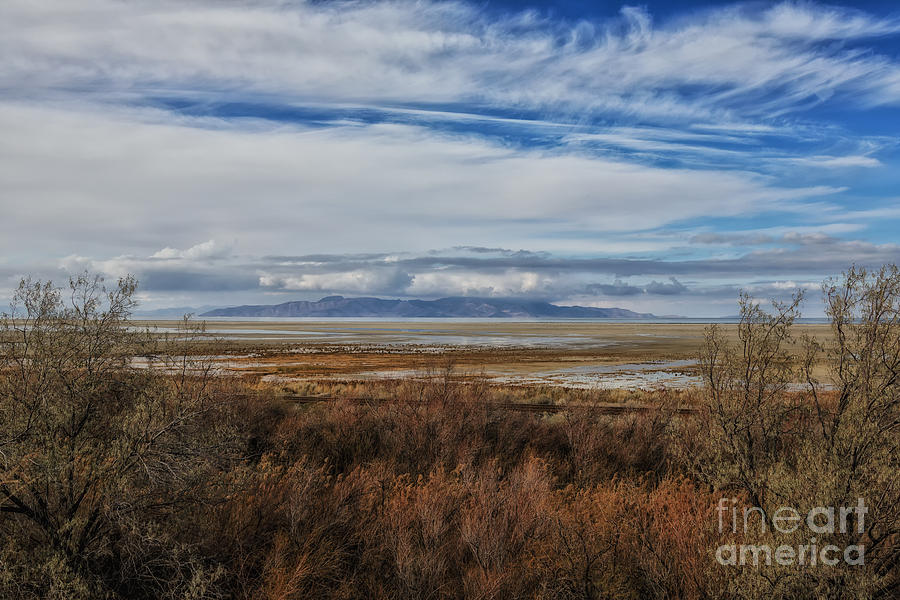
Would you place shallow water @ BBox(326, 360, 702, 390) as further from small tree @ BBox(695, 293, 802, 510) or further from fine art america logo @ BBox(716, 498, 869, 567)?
fine art america logo @ BBox(716, 498, 869, 567)

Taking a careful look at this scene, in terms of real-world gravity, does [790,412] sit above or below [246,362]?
above

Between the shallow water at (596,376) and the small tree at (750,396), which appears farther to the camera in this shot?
the shallow water at (596,376)

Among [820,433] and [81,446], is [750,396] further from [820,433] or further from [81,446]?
[81,446]

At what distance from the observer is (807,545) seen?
605 centimetres

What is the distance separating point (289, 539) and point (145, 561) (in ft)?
6.47

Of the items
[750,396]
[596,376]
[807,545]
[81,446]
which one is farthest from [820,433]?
[596,376]

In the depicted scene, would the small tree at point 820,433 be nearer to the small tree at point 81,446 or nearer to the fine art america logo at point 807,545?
the fine art america logo at point 807,545

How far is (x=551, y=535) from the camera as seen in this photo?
26.7 feet

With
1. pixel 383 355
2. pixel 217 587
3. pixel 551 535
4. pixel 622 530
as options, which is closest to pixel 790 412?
pixel 622 530

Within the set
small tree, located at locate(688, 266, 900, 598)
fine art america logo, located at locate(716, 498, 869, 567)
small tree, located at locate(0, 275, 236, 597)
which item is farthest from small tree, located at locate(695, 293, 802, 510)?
small tree, located at locate(0, 275, 236, 597)

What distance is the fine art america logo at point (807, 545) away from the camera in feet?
19.7

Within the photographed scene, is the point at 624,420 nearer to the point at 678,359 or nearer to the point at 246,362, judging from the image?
the point at 246,362

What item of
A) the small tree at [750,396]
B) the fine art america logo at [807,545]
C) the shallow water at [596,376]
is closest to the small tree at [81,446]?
the fine art america logo at [807,545]

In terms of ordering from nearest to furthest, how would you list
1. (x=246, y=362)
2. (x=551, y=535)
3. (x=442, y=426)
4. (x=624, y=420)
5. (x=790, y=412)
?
(x=551, y=535)
(x=790, y=412)
(x=442, y=426)
(x=624, y=420)
(x=246, y=362)
